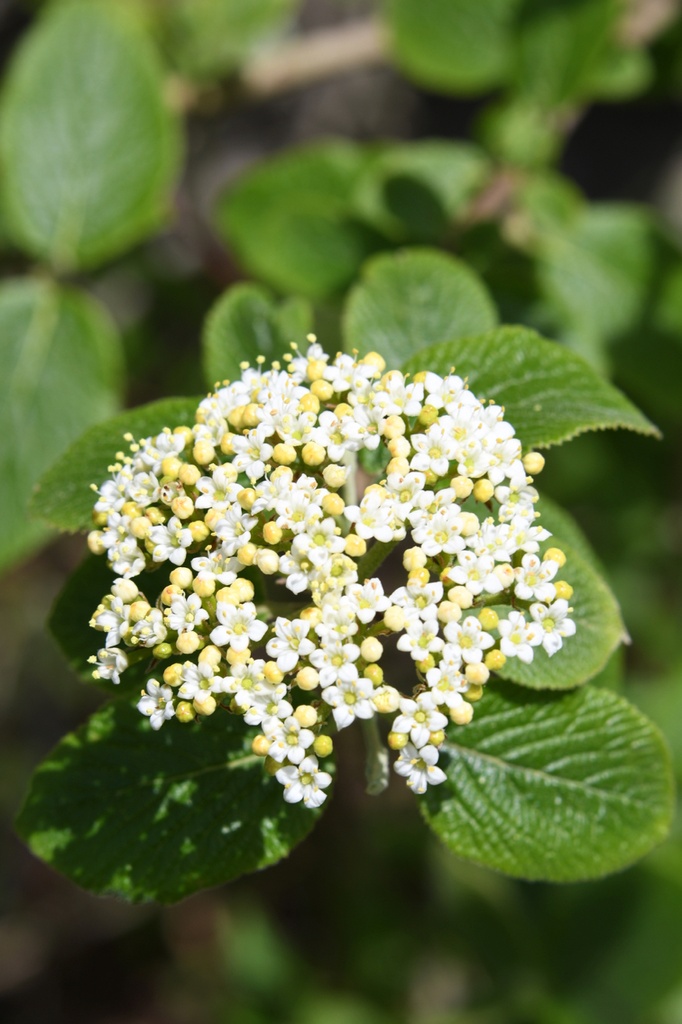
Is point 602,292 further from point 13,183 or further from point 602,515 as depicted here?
point 13,183

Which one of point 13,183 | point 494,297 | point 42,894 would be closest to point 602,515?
point 494,297

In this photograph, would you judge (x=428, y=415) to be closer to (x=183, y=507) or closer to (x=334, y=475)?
(x=334, y=475)

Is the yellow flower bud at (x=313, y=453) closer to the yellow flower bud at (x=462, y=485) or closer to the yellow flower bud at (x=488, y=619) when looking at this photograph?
the yellow flower bud at (x=462, y=485)

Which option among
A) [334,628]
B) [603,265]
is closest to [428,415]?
[334,628]

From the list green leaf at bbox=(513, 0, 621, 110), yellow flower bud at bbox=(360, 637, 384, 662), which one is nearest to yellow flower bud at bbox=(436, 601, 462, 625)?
yellow flower bud at bbox=(360, 637, 384, 662)

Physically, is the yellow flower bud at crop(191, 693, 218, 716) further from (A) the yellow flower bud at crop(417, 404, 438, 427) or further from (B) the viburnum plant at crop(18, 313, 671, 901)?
(A) the yellow flower bud at crop(417, 404, 438, 427)

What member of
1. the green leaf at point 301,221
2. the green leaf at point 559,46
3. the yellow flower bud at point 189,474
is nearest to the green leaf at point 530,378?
the yellow flower bud at point 189,474
